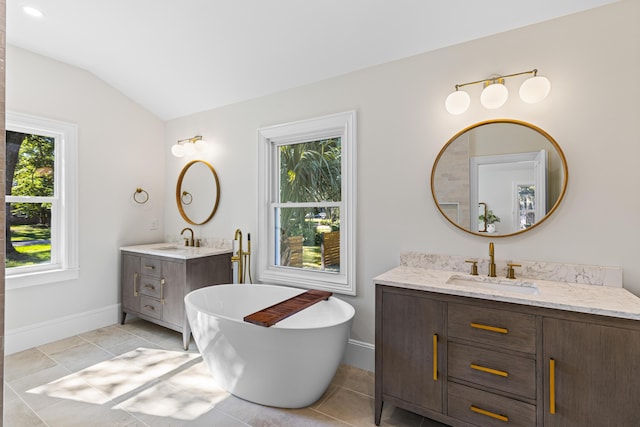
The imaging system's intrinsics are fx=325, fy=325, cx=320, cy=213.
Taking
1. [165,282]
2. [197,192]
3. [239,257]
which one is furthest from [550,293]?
[197,192]

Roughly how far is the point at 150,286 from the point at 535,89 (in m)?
3.60

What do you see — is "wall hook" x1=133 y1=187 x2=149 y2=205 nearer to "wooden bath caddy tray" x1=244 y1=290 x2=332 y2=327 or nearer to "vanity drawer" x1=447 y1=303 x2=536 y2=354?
"wooden bath caddy tray" x1=244 y1=290 x2=332 y2=327

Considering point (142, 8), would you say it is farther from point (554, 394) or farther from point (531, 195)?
point (554, 394)

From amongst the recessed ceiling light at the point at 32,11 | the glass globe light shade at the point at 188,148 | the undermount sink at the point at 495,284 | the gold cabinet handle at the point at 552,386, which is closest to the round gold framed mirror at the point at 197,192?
the glass globe light shade at the point at 188,148

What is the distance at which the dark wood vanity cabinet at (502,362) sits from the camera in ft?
4.67

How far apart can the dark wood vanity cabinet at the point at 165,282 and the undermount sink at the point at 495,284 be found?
7.40 ft

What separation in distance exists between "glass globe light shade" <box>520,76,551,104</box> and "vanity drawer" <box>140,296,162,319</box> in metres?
3.47

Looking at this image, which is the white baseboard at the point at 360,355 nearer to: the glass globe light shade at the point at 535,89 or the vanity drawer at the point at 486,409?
the vanity drawer at the point at 486,409

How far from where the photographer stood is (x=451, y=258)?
7.43 feet

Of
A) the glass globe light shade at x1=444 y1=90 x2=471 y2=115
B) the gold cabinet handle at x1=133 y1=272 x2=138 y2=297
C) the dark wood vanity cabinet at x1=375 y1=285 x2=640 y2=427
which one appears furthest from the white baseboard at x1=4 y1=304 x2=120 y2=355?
the glass globe light shade at x1=444 y1=90 x2=471 y2=115

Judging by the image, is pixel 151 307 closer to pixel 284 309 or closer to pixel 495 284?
pixel 284 309

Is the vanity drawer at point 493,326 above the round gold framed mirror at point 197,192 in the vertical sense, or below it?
below

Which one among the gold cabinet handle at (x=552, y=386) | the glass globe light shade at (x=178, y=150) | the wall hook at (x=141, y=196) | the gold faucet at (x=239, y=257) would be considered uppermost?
the glass globe light shade at (x=178, y=150)

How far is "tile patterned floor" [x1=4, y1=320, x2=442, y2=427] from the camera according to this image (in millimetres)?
1965
